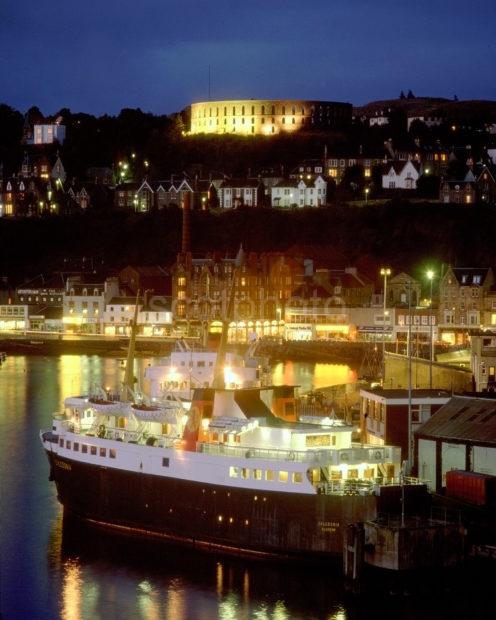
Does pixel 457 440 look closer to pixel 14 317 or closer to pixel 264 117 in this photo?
pixel 14 317

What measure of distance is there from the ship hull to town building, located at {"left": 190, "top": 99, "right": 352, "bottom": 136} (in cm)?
7122

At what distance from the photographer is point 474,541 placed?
2156cm

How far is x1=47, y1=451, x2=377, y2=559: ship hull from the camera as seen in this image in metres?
21.9

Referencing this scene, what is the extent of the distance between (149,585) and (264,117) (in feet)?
248

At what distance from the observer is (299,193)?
84.3 metres

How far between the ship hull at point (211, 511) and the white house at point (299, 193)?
191 ft

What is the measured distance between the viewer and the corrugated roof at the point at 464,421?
916 inches

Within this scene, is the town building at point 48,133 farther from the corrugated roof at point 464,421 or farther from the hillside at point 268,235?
the corrugated roof at point 464,421

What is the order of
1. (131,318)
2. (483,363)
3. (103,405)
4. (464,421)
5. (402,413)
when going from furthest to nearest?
(131,318) → (483,363) → (103,405) → (402,413) → (464,421)

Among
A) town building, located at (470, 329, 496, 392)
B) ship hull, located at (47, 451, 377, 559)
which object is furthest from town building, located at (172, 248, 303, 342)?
ship hull, located at (47, 451, 377, 559)

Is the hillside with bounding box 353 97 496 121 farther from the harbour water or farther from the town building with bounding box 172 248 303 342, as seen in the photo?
the harbour water

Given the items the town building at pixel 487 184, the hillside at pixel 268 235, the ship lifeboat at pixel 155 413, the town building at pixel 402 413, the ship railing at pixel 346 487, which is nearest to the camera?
the ship railing at pixel 346 487

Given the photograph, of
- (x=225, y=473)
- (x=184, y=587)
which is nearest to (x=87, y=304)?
(x=225, y=473)

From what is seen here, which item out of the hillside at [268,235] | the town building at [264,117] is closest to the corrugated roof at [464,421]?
the hillside at [268,235]
